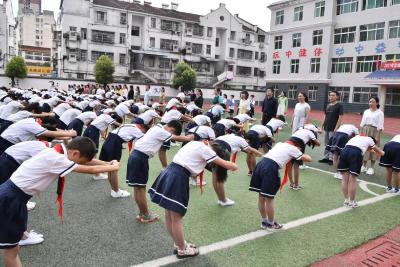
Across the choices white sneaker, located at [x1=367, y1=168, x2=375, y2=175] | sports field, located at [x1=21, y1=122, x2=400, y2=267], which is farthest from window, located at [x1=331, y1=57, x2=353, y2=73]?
sports field, located at [x1=21, y1=122, x2=400, y2=267]

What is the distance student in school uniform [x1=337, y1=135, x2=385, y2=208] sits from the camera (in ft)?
19.6

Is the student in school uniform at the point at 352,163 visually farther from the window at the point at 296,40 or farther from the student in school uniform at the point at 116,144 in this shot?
the window at the point at 296,40

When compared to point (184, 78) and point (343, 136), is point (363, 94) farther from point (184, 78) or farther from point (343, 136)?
point (343, 136)

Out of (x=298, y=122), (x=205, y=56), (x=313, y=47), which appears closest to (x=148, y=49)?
(x=205, y=56)

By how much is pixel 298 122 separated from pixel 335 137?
1.44m

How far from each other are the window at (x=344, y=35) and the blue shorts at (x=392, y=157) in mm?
26927

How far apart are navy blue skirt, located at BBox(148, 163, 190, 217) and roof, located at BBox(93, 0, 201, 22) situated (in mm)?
41170

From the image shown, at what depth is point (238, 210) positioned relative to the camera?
5781 mm

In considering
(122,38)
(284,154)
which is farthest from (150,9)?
(284,154)

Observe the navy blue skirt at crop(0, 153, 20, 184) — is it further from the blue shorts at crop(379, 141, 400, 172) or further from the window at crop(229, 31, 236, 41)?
the window at crop(229, 31, 236, 41)

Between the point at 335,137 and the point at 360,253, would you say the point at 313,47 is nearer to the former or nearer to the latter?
the point at 335,137

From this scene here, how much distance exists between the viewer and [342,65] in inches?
1257

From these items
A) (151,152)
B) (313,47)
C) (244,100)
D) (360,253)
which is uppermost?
(313,47)

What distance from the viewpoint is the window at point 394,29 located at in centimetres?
2724
